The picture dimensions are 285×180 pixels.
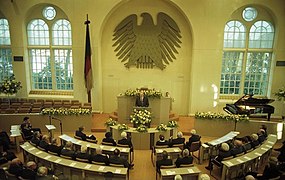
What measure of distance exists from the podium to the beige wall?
2749mm

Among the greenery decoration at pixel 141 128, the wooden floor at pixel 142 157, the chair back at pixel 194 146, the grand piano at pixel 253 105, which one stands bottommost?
the wooden floor at pixel 142 157

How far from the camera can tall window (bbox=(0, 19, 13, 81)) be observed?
14.8 m

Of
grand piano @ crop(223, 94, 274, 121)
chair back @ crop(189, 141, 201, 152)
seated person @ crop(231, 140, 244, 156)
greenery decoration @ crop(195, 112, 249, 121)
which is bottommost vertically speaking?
chair back @ crop(189, 141, 201, 152)

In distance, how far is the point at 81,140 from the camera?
30.2ft

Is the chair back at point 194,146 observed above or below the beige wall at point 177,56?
below

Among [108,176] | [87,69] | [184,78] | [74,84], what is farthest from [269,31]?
[108,176]

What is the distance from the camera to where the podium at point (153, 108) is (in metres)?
12.2

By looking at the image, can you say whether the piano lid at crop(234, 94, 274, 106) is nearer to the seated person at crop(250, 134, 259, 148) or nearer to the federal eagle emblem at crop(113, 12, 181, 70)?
the seated person at crop(250, 134, 259, 148)

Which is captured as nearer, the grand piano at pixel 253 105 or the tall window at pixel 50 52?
the grand piano at pixel 253 105

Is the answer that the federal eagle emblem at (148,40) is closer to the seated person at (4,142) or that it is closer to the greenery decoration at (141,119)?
the greenery decoration at (141,119)

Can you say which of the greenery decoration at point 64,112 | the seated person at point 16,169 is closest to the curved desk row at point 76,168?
the seated person at point 16,169

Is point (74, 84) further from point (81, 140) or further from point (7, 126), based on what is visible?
point (81, 140)

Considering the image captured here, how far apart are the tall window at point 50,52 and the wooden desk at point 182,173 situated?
10.3m

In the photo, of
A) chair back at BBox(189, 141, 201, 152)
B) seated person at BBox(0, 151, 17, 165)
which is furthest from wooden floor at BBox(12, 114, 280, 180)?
seated person at BBox(0, 151, 17, 165)
